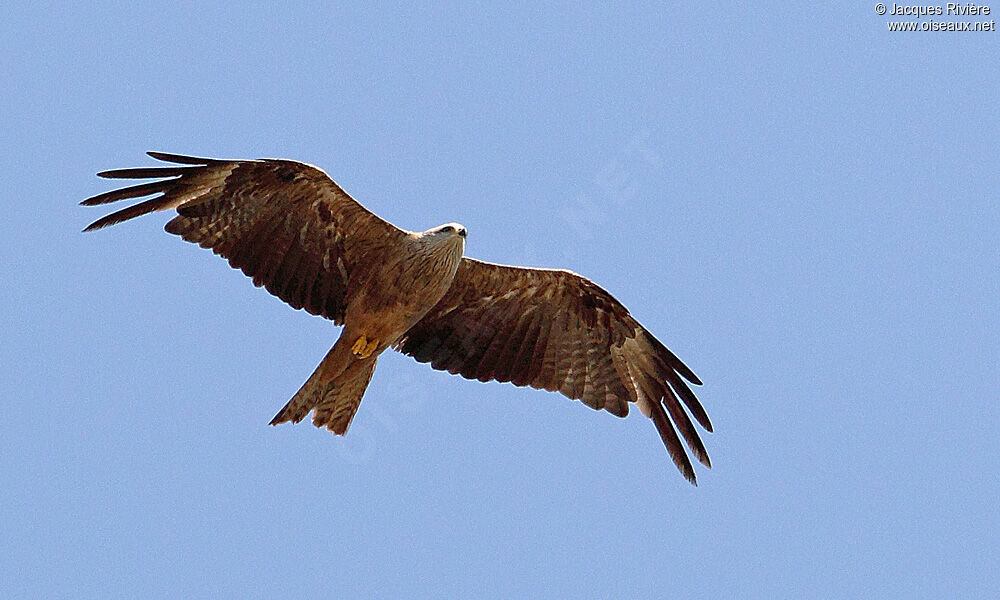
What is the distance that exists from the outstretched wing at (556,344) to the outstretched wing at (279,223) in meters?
0.94

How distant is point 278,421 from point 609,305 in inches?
126

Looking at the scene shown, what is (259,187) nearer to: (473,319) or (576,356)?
(473,319)

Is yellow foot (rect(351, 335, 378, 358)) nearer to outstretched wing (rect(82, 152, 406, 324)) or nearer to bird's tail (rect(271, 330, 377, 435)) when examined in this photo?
bird's tail (rect(271, 330, 377, 435))

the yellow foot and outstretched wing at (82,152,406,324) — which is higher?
outstretched wing at (82,152,406,324)

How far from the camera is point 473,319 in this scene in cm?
1396

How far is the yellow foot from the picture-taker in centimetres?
1324

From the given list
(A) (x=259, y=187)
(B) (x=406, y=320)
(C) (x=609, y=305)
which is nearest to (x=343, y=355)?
(B) (x=406, y=320)

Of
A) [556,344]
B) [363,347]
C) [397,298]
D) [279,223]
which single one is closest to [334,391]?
[363,347]

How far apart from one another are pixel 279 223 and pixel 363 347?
130 centimetres

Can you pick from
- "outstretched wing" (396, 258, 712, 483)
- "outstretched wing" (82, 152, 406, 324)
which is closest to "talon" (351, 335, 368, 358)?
"outstretched wing" (82, 152, 406, 324)

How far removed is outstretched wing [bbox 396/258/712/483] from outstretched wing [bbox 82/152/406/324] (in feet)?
3.09

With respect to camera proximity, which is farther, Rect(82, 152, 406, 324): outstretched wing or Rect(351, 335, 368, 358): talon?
Rect(351, 335, 368, 358): talon

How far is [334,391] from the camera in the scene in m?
13.5

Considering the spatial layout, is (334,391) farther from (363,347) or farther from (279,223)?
(279,223)
